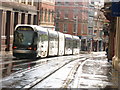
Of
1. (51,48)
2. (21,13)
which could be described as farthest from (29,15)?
(51,48)

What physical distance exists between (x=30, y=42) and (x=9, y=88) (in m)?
18.5

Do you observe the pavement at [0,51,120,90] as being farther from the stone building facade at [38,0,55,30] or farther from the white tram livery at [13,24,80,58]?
the stone building facade at [38,0,55,30]

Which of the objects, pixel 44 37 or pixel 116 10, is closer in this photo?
pixel 116 10

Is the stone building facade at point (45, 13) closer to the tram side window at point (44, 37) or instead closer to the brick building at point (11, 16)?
the brick building at point (11, 16)

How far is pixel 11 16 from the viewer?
160 feet

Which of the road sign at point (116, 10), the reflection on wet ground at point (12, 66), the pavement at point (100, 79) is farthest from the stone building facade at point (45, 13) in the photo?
the road sign at point (116, 10)

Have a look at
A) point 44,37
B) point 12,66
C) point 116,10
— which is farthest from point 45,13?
point 116,10

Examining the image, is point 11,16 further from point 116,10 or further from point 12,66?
point 116,10

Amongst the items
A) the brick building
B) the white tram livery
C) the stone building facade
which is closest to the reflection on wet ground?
the white tram livery

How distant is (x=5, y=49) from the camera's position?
46.2 m

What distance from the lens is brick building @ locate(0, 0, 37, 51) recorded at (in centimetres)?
4566

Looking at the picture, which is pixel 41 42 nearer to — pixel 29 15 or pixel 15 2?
pixel 15 2

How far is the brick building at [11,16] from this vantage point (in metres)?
45.7

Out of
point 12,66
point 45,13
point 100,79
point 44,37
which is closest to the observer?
point 100,79
